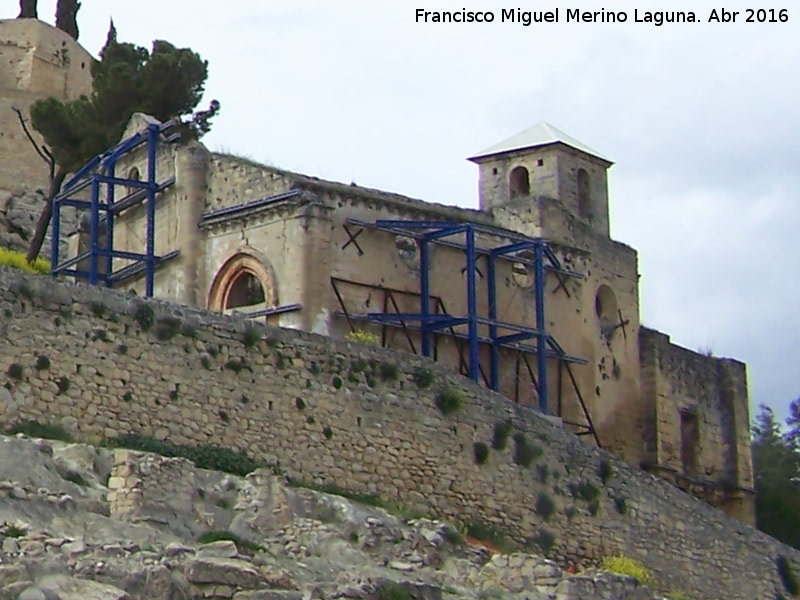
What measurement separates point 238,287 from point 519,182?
8015 millimetres

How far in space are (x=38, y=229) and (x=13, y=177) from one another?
6.46 m

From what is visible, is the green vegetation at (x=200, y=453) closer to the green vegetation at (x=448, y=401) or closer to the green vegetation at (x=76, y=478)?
the green vegetation at (x=76, y=478)

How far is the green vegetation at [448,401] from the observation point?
1148 inches

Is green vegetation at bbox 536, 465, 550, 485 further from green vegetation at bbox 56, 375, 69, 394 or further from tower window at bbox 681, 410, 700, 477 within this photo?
tower window at bbox 681, 410, 700, 477

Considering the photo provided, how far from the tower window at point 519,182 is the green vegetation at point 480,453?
34.9 ft

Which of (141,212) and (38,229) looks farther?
(38,229)

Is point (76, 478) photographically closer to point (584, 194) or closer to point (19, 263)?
point (19, 263)

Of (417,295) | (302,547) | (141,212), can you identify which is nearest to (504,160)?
(417,295)

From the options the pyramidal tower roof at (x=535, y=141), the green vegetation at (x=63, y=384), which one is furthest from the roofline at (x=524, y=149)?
Answer: the green vegetation at (x=63, y=384)

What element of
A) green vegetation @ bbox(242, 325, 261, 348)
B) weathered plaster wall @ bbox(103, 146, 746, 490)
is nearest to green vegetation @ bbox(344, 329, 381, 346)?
weathered plaster wall @ bbox(103, 146, 746, 490)

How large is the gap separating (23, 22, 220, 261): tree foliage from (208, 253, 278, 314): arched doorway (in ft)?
18.5

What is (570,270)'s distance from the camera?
3716 cm

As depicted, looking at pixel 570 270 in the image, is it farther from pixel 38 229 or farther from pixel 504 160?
pixel 38 229

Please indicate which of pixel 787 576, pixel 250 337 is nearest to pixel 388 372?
pixel 250 337
